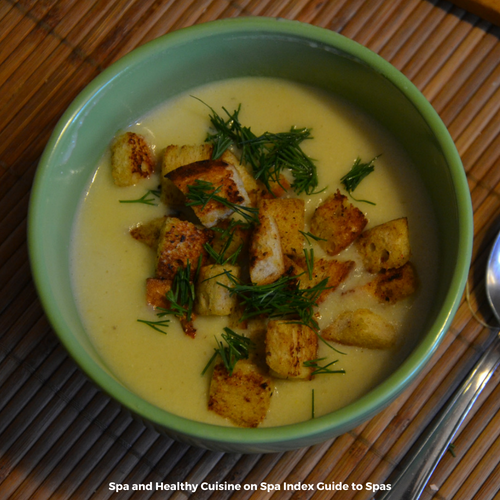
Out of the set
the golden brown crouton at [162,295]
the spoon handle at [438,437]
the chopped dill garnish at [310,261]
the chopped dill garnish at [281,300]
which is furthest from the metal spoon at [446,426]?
the golden brown crouton at [162,295]

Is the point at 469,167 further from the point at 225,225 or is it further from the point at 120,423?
the point at 120,423

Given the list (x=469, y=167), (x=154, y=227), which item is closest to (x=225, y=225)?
(x=154, y=227)

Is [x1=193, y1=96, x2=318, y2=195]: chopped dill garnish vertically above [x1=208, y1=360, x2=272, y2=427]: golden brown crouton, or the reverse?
[x1=193, y1=96, x2=318, y2=195]: chopped dill garnish

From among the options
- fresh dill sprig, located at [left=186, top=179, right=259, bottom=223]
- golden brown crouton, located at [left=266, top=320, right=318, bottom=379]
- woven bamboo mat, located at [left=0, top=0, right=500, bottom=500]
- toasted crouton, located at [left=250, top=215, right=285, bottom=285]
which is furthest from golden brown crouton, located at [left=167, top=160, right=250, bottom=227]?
woven bamboo mat, located at [left=0, top=0, right=500, bottom=500]

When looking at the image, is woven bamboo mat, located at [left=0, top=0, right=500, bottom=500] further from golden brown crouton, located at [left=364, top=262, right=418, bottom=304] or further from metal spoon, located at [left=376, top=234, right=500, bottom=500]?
golden brown crouton, located at [left=364, top=262, right=418, bottom=304]

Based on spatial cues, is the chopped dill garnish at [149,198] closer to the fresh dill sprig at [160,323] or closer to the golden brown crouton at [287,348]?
the fresh dill sprig at [160,323]

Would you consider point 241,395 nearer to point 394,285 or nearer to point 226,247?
point 226,247

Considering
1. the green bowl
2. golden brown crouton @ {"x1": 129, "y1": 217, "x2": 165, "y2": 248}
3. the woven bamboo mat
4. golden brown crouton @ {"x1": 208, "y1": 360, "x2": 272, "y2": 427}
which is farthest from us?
the woven bamboo mat
